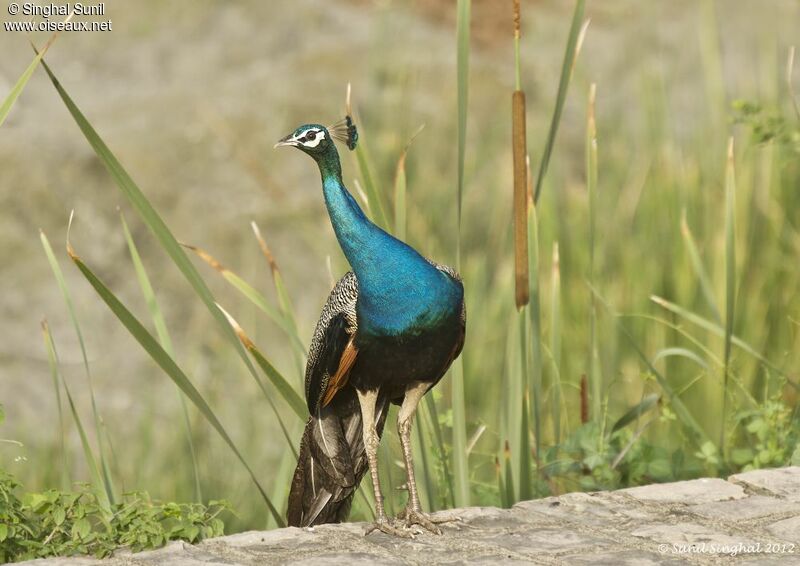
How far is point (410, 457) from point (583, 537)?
58 cm

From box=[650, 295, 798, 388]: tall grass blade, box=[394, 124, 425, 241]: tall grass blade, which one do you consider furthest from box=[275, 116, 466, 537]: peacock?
box=[650, 295, 798, 388]: tall grass blade

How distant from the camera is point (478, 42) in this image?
8.79 m

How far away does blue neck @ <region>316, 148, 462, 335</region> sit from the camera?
11.1ft

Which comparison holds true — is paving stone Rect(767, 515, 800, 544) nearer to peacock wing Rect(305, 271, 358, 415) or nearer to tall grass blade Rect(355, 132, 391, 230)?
peacock wing Rect(305, 271, 358, 415)

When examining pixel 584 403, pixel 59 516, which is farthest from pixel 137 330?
pixel 584 403

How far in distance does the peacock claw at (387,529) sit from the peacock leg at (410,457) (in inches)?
2.8

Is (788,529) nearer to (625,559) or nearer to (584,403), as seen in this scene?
(625,559)

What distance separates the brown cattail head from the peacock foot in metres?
0.67

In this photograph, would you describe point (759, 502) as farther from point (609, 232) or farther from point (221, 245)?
point (221, 245)

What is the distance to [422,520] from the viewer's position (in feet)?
11.5

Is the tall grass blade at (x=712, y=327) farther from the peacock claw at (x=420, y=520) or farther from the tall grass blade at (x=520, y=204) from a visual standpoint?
the peacock claw at (x=420, y=520)

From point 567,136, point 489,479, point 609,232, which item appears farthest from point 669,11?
point 489,479

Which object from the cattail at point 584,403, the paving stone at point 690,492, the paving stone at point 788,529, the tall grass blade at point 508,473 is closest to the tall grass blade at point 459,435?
the tall grass blade at point 508,473

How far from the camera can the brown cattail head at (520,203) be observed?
368cm
